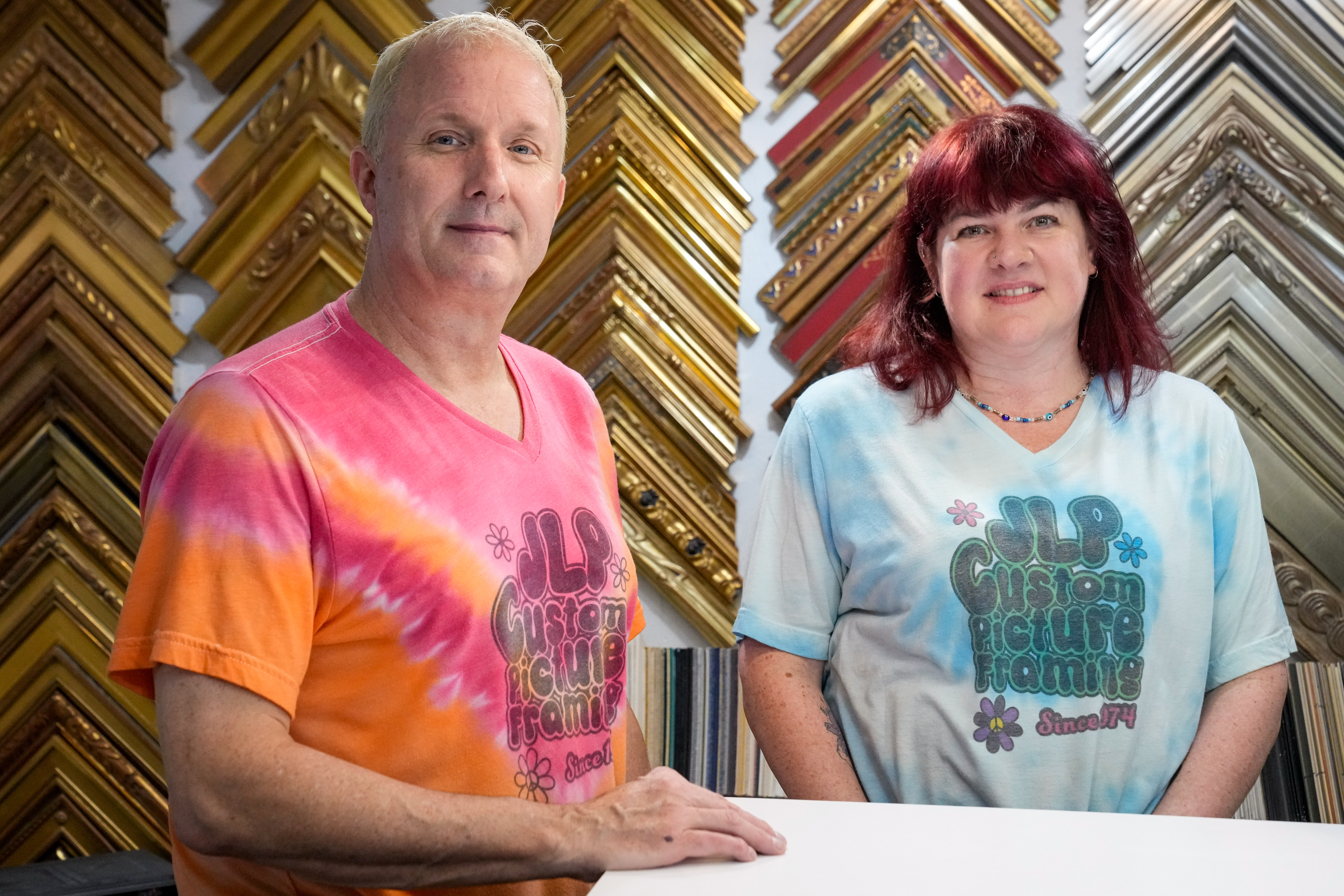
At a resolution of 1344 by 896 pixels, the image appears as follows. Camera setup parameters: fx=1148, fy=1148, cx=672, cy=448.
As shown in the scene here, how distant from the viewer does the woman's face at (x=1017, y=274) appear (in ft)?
5.26

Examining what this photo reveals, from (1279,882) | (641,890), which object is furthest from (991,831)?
(641,890)

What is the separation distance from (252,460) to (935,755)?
941 millimetres

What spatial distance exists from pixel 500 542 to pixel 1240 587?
1.03m

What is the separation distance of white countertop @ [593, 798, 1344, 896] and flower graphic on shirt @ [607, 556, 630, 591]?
0.30 metres

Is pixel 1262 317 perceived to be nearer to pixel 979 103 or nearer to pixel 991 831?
pixel 979 103

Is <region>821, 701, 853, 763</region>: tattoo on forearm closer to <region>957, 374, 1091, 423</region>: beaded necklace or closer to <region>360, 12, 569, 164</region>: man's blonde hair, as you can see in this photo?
<region>957, 374, 1091, 423</region>: beaded necklace

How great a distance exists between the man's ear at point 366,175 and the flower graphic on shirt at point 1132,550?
1.04 meters

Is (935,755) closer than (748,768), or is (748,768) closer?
(935,755)

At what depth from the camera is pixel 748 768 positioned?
2506 millimetres

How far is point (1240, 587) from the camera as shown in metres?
1.57

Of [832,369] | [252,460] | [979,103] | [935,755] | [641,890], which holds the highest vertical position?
[979,103]

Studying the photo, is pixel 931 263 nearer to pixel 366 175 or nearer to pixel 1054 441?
pixel 1054 441

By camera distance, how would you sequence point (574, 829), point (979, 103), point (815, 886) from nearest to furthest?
1. point (815, 886)
2. point (574, 829)
3. point (979, 103)

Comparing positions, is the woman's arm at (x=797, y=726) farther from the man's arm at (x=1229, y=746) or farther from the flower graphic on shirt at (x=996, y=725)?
the man's arm at (x=1229, y=746)
